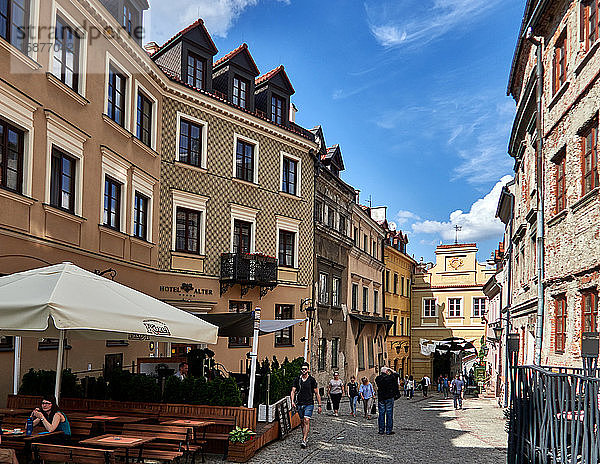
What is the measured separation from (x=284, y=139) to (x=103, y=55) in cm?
1021

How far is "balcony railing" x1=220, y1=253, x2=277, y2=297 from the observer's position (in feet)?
75.6

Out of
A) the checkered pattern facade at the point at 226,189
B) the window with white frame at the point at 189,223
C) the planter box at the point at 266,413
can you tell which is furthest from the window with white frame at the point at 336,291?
the planter box at the point at 266,413

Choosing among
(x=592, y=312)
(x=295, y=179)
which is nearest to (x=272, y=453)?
(x=592, y=312)

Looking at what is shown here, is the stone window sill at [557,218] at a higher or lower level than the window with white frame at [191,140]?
lower

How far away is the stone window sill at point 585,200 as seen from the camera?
41.4ft

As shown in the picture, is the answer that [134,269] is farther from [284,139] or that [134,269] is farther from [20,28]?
[284,139]

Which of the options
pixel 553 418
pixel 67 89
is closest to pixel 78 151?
pixel 67 89

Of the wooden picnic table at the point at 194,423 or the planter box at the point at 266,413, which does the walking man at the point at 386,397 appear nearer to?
the planter box at the point at 266,413

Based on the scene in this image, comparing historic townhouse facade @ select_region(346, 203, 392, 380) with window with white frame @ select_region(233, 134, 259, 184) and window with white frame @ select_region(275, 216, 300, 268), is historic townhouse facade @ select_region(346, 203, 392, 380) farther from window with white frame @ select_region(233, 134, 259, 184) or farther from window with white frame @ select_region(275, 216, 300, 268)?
window with white frame @ select_region(233, 134, 259, 184)

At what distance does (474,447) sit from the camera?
14719 millimetres

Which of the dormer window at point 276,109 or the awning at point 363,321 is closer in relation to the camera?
the dormer window at point 276,109

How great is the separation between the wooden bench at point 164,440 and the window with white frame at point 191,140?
41.7 ft

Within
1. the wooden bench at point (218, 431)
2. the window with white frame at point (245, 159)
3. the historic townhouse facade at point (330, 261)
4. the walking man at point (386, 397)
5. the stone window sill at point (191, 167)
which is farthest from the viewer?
the historic townhouse facade at point (330, 261)

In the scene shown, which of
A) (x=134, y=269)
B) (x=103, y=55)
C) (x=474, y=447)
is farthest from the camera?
(x=134, y=269)
